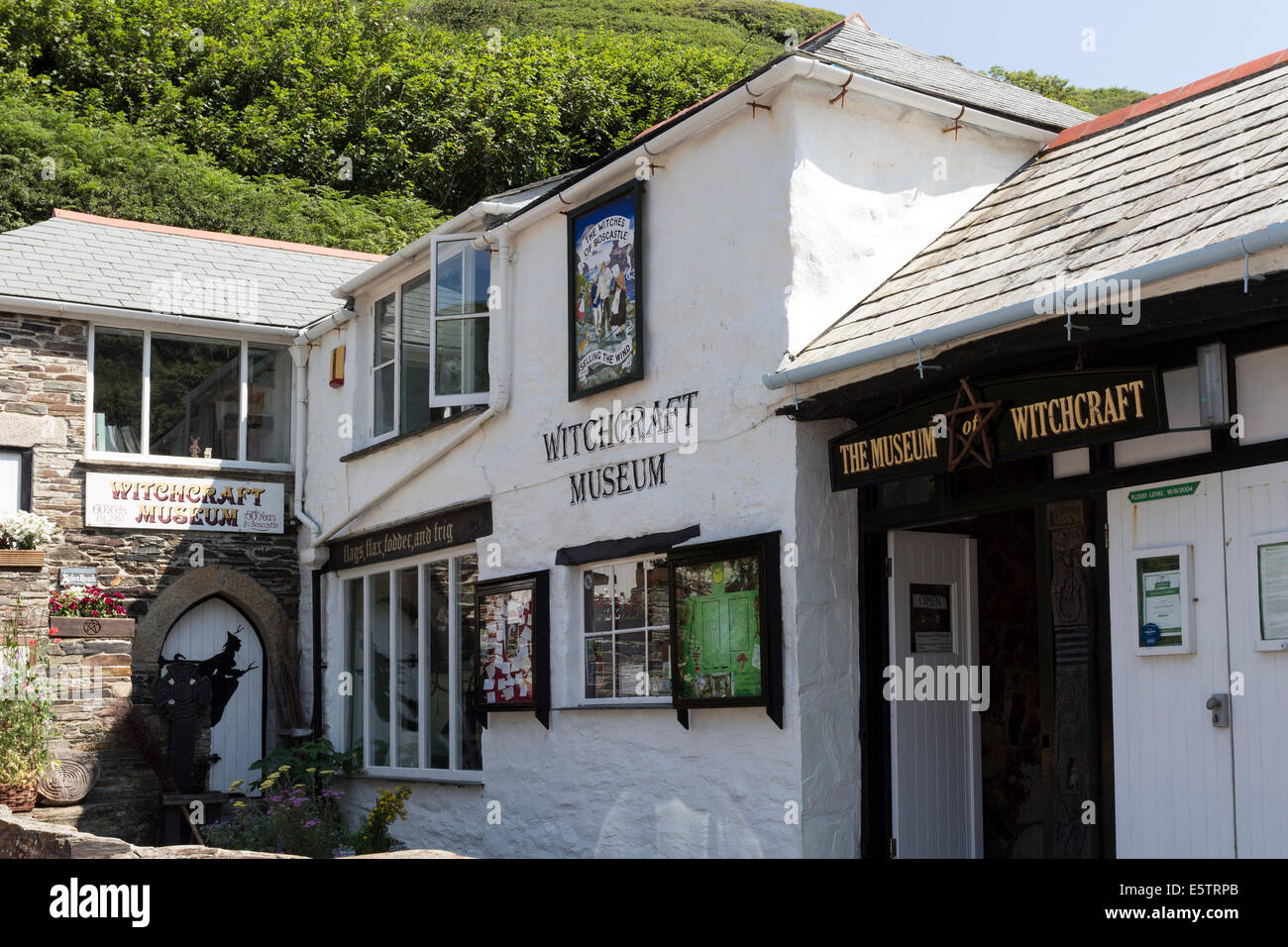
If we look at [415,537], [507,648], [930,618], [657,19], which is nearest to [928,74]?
[930,618]

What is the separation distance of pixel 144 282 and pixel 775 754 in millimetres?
10015

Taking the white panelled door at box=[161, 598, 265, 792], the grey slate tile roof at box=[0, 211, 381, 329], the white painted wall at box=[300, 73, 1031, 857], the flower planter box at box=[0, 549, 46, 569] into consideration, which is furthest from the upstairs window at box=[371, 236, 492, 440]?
the flower planter box at box=[0, 549, 46, 569]

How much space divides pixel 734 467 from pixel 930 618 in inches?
61.6

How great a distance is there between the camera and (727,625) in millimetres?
8898

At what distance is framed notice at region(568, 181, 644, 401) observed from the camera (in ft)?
33.0

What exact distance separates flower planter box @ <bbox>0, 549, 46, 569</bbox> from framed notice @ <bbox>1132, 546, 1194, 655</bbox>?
1055cm

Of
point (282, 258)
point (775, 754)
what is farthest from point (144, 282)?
point (775, 754)

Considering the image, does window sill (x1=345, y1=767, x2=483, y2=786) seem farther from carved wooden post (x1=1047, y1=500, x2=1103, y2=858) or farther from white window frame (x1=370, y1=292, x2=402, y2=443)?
carved wooden post (x1=1047, y1=500, x2=1103, y2=858)

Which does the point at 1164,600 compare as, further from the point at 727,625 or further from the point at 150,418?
the point at 150,418

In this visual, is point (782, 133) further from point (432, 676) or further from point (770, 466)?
point (432, 676)

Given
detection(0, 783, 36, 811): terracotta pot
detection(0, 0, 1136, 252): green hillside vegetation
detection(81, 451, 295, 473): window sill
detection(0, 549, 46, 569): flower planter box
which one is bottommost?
detection(0, 783, 36, 811): terracotta pot

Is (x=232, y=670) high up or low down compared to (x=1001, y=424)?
down

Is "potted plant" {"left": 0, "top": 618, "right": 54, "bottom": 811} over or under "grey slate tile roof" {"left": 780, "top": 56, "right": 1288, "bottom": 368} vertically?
under

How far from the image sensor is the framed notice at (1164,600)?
6.73m
